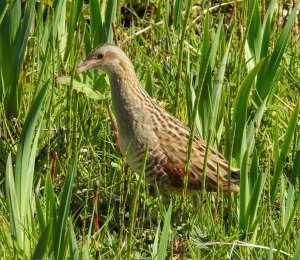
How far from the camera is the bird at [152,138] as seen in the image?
4.55 meters

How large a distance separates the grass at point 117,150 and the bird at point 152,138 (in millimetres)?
89

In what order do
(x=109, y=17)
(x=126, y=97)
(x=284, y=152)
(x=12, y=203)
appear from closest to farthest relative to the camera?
(x=12, y=203), (x=284, y=152), (x=126, y=97), (x=109, y=17)

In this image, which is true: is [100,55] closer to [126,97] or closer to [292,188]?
[126,97]

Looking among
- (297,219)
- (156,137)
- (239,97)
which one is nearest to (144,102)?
(156,137)

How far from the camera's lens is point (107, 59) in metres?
4.75

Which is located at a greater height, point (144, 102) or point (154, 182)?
point (144, 102)

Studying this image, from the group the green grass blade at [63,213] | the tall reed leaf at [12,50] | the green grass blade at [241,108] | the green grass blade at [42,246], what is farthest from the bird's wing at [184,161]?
the green grass blade at [42,246]

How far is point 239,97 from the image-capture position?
4.44 m

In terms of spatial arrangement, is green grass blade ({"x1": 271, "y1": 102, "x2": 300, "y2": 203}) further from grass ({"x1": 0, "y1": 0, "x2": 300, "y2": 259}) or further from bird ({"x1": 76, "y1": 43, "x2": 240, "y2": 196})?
bird ({"x1": 76, "y1": 43, "x2": 240, "y2": 196})

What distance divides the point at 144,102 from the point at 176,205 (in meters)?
0.51

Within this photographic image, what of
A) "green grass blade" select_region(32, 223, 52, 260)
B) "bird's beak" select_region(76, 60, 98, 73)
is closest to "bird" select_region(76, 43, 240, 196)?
"bird's beak" select_region(76, 60, 98, 73)

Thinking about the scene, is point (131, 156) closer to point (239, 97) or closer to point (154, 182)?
point (154, 182)

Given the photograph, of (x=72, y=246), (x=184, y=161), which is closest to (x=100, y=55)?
(x=184, y=161)

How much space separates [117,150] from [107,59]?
0.51 m
